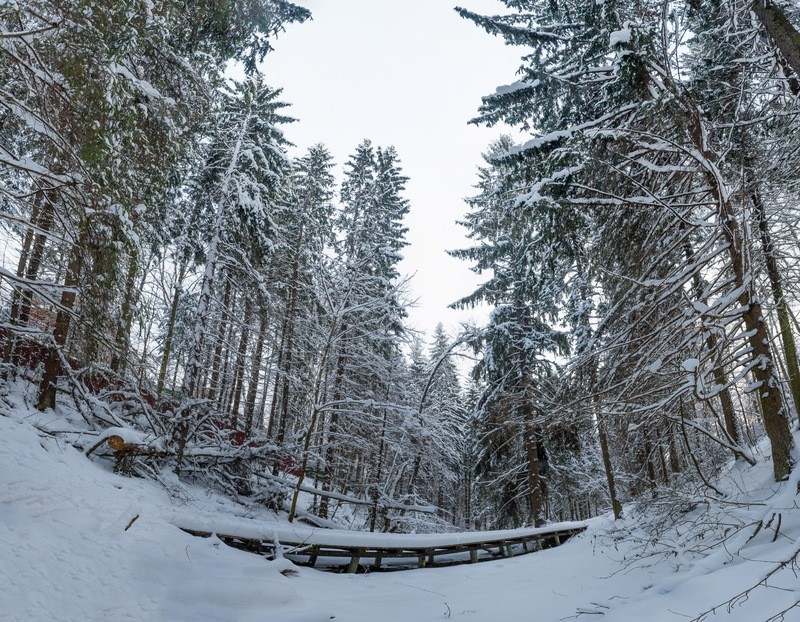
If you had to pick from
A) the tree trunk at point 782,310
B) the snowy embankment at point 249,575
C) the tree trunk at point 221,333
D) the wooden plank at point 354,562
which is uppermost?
the tree trunk at point 221,333

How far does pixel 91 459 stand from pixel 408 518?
7837mm

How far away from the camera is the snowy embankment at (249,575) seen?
143 inches

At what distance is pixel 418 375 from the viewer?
961 inches

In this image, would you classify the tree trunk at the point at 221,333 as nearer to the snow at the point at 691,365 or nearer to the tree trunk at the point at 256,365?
the tree trunk at the point at 256,365

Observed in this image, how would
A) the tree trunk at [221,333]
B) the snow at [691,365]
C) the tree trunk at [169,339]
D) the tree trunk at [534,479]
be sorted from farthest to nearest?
the tree trunk at [534,479] → the tree trunk at [221,333] → the tree trunk at [169,339] → the snow at [691,365]

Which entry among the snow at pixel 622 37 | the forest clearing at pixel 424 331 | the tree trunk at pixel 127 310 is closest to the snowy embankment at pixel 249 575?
the forest clearing at pixel 424 331

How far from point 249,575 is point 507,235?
12.8 metres

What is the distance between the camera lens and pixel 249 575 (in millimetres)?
5039

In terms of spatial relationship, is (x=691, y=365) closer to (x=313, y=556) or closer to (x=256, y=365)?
(x=313, y=556)

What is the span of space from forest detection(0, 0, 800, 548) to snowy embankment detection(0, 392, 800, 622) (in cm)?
109

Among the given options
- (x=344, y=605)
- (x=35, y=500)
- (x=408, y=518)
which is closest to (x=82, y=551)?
(x=35, y=500)

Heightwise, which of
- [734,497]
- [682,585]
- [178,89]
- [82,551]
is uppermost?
[178,89]

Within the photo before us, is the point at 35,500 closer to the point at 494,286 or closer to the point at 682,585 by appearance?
the point at 682,585

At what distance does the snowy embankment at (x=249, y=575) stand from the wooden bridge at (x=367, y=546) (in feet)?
0.95
